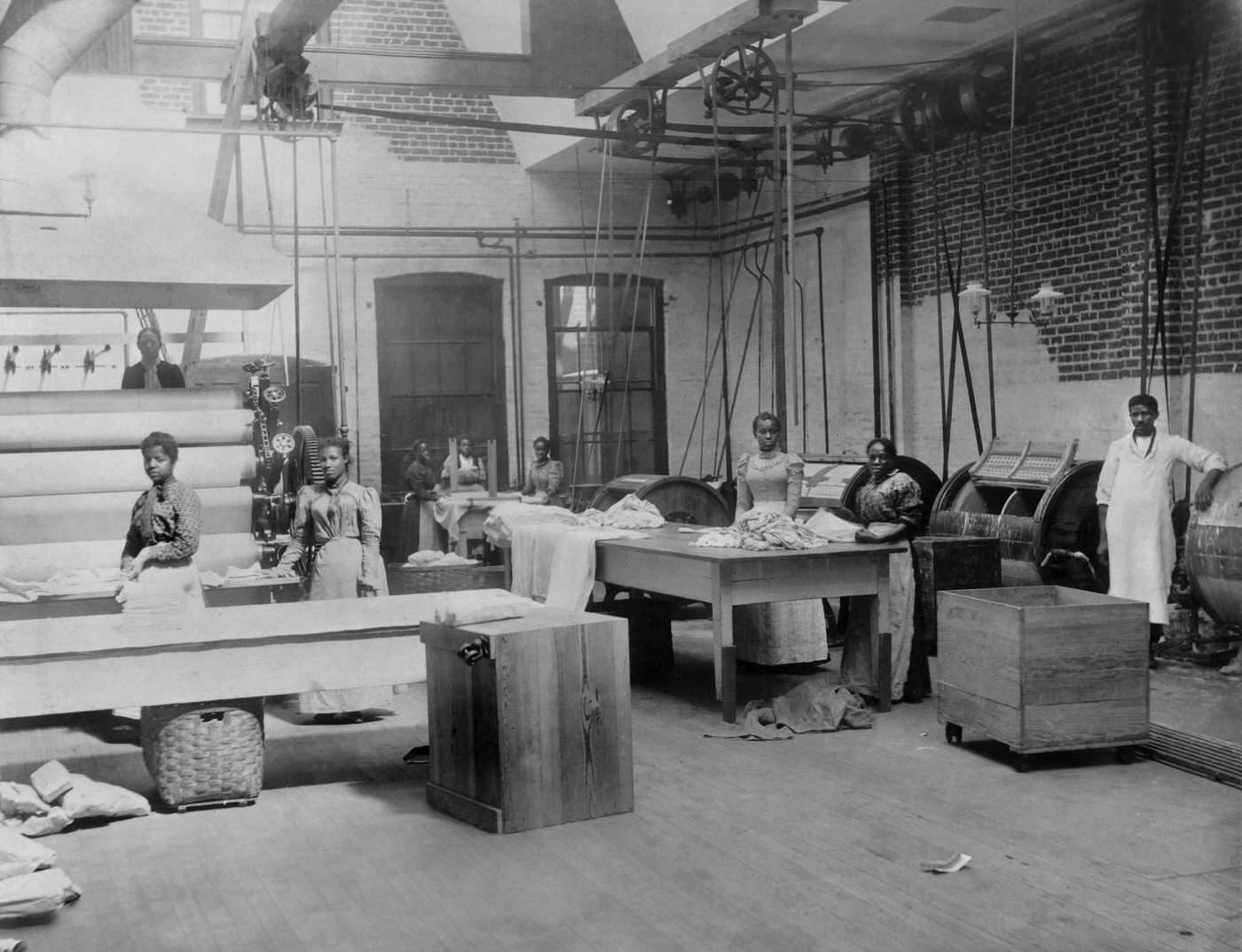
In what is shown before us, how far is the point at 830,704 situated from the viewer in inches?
258

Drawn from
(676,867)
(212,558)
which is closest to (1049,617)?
(676,867)

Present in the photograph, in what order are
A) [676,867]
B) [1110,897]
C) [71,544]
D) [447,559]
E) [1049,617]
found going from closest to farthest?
[1110,897] → [676,867] → [1049,617] → [71,544] → [447,559]

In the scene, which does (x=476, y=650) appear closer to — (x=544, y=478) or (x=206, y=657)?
(x=206, y=657)

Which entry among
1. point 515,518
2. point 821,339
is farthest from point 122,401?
point 821,339

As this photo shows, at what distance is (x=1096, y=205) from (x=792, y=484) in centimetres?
418

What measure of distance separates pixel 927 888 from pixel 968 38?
837 centimetres

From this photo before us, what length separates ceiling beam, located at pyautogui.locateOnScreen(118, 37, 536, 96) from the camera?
9047mm

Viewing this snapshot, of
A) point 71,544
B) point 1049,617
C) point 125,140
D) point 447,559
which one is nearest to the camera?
point 1049,617

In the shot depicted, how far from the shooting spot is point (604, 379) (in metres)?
16.0

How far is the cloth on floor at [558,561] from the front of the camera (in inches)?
300

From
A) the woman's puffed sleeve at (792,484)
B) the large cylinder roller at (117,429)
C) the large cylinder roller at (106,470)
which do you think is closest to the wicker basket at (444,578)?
the large cylinder roller at (106,470)

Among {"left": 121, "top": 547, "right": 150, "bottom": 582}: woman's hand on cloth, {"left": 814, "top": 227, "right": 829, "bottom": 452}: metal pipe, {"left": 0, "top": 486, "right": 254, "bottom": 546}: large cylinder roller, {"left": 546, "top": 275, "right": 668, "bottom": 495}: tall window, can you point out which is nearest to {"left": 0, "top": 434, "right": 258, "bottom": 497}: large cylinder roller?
{"left": 0, "top": 486, "right": 254, "bottom": 546}: large cylinder roller

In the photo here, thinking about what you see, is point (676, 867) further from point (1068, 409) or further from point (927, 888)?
point (1068, 409)

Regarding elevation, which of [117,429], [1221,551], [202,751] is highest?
[117,429]
